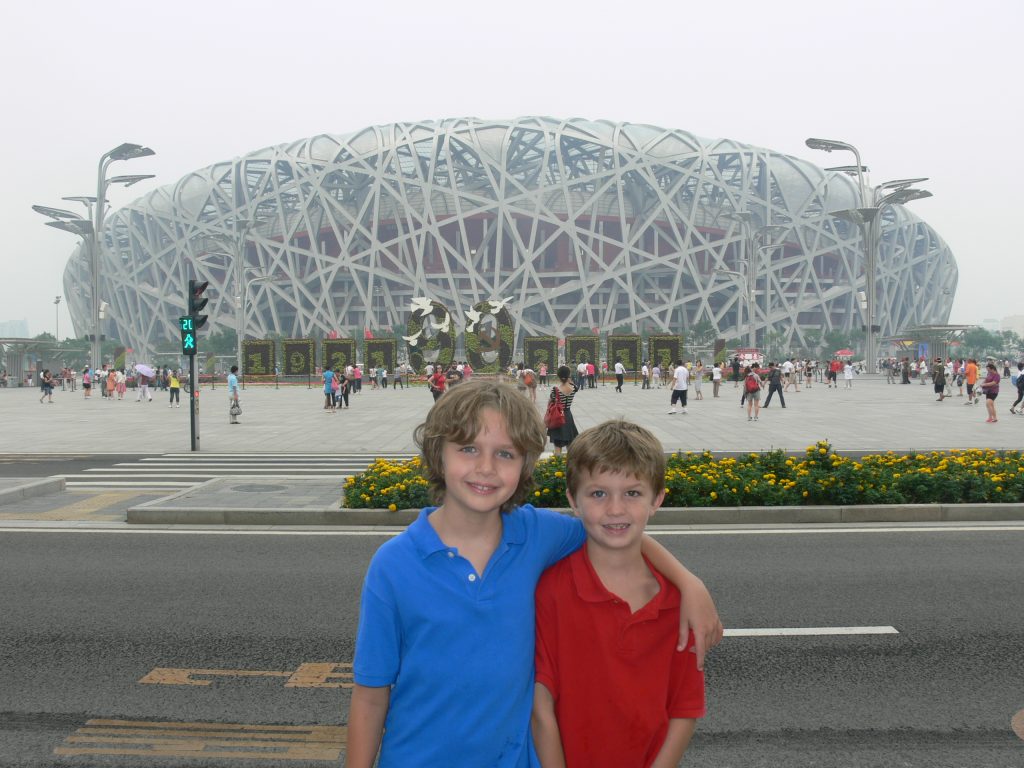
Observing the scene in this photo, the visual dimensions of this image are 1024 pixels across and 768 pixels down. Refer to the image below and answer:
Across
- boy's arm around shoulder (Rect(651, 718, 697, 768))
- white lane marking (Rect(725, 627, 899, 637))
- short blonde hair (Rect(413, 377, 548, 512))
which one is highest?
short blonde hair (Rect(413, 377, 548, 512))

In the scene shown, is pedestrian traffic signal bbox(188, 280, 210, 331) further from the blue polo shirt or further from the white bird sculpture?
the white bird sculpture

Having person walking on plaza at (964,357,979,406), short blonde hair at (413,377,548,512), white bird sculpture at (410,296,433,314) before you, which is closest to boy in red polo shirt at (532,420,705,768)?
short blonde hair at (413,377,548,512)

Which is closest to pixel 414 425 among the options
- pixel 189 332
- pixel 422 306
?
pixel 189 332

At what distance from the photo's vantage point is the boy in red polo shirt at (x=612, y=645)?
7.47ft

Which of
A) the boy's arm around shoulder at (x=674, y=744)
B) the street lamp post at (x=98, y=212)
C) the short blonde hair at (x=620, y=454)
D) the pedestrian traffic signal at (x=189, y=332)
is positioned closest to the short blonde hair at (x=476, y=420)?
the short blonde hair at (x=620, y=454)

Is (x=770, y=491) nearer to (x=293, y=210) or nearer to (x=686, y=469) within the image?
(x=686, y=469)

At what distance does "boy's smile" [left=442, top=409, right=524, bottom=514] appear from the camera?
2254 millimetres

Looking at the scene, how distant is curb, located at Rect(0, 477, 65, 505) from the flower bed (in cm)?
433

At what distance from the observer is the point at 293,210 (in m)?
99.6

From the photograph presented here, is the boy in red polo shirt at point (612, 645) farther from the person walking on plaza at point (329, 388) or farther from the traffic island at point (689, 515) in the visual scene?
the person walking on plaza at point (329, 388)

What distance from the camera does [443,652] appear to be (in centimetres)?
223

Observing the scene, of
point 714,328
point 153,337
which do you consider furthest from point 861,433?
point 153,337

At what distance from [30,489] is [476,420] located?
36.7 feet

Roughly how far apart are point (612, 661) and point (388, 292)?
96.1 meters
